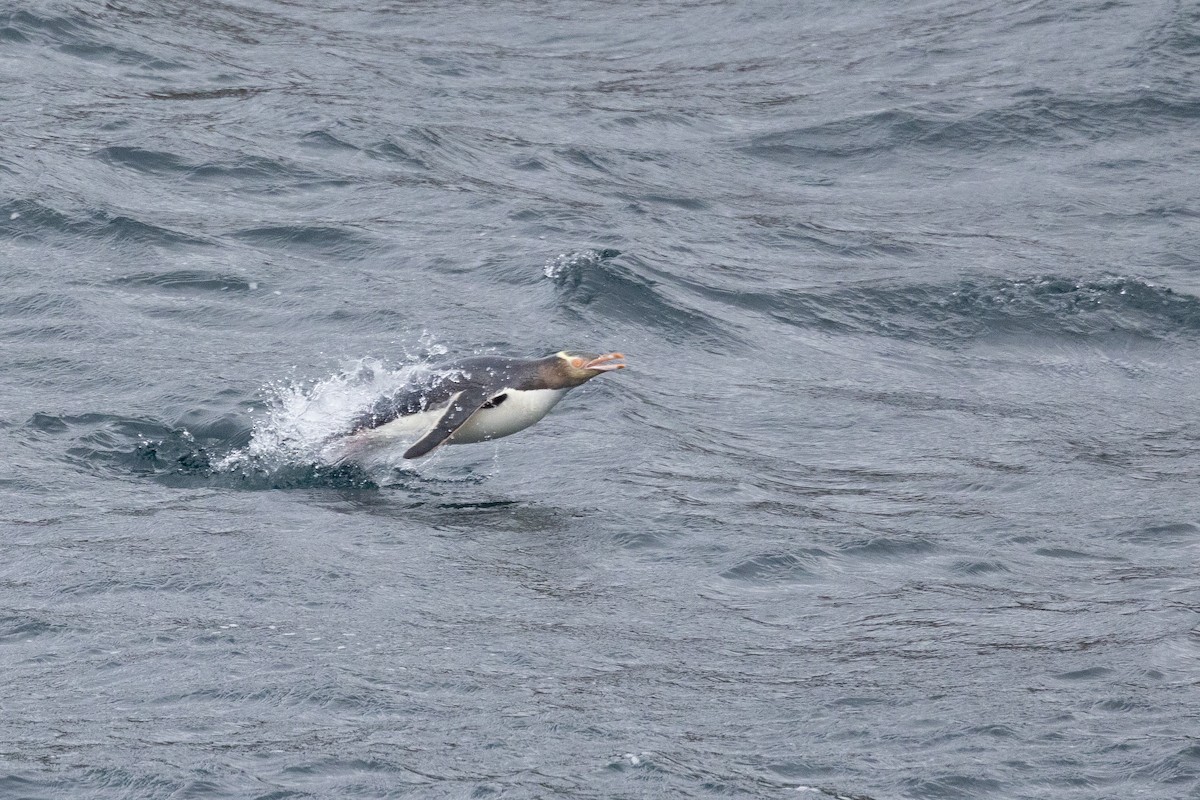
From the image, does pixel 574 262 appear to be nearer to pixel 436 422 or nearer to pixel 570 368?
pixel 570 368

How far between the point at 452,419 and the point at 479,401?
0.80ft

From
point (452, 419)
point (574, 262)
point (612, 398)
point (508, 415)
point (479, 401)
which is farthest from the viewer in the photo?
point (574, 262)

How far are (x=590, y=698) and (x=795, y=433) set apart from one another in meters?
4.63

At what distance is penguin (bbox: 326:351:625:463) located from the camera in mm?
9734

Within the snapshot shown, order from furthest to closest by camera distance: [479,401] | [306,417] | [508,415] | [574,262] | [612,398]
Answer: [574,262], [612,398], [306,417], [508,415], [479,401]

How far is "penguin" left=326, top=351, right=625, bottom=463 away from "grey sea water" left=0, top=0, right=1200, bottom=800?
0.21 meters

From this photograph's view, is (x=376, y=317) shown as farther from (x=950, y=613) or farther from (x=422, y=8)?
(x=422, y=8)

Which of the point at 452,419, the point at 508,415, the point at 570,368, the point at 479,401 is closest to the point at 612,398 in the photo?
the point at 570,368

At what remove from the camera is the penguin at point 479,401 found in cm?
973

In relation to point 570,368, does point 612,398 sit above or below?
below

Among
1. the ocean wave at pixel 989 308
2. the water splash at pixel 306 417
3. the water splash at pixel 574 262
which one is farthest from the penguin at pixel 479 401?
the ocean wave at pixel 989 308

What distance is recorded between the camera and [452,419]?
9477 mm

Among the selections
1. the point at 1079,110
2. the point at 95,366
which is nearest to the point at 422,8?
the point at 1079,110

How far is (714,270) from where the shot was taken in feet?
46.5
